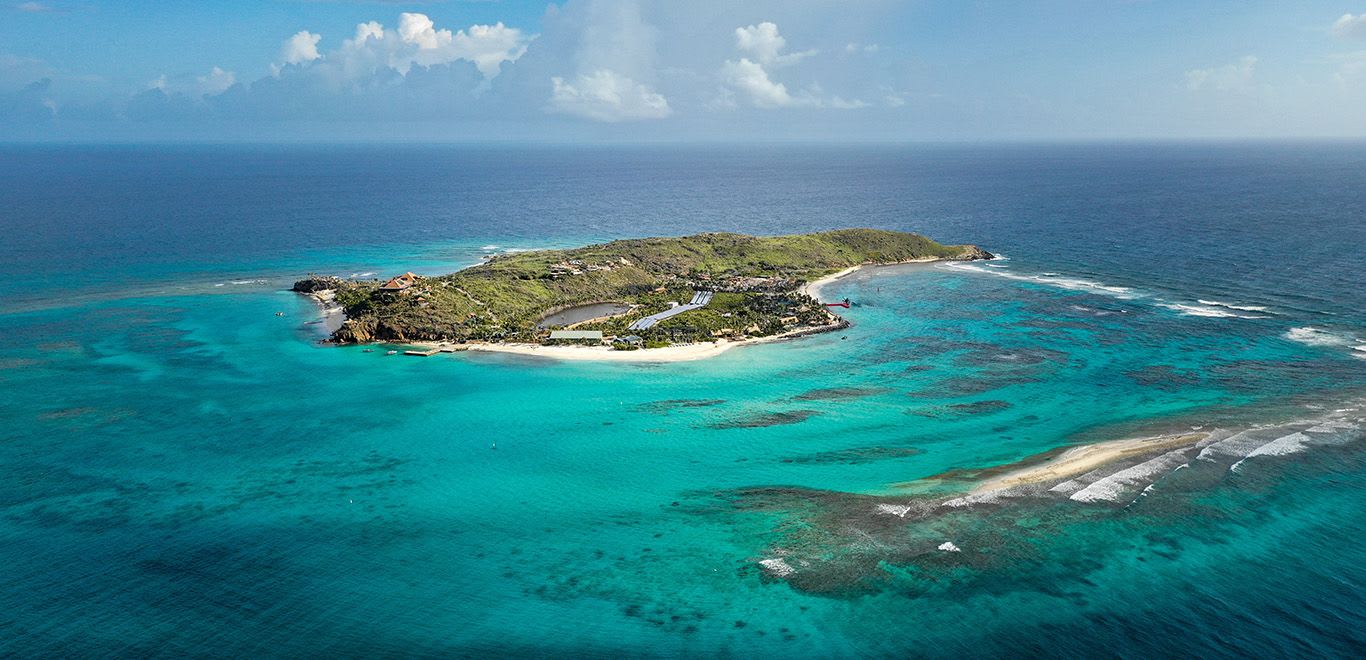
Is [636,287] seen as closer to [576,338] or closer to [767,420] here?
[576,338]

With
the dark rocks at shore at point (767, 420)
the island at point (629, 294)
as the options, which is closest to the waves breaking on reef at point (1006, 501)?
the dark rocks at shore at point (767, 420)

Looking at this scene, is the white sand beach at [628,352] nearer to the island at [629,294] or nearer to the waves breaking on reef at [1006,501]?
the island at [629,294]

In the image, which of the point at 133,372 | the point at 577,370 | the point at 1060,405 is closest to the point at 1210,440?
the point at 1060,405

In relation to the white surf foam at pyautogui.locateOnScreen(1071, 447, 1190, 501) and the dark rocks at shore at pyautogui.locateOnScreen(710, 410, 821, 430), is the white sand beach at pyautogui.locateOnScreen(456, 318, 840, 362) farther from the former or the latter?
the white surf foam at pyautogui.locateOnScreen(1071, 447, 1190, 501)

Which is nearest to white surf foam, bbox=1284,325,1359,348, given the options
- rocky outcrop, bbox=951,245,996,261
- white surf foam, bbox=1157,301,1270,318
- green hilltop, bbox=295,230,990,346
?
white surf foam, bbox=1157,301,1270,318

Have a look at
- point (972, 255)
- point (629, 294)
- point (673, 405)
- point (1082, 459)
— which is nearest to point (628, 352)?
point (673, 405)

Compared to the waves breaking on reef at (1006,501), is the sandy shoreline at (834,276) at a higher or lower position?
higher

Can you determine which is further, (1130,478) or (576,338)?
(576,338)
